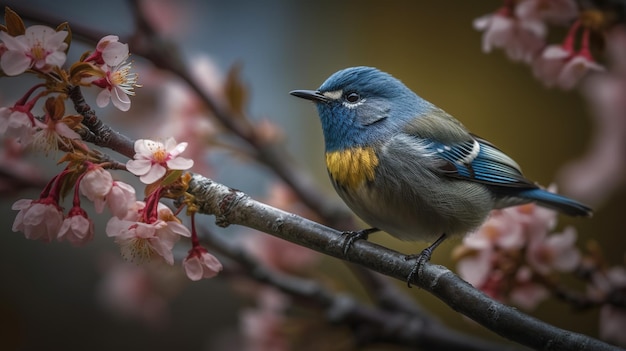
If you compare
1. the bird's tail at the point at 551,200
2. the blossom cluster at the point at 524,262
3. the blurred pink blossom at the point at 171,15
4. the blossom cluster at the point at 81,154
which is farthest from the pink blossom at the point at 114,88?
the blurred pink blossom at the point at 171,15

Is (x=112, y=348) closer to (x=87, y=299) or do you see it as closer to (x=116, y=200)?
(x=87, y=299)

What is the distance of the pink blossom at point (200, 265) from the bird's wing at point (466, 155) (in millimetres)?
503

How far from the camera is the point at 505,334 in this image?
772 millimetres

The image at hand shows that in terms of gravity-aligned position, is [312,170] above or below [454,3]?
below

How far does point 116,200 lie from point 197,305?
140 centimetres

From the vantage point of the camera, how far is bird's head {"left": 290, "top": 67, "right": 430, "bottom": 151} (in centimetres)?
114

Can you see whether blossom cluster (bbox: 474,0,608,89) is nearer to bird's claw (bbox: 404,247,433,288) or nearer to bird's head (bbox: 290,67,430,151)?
bird's head (bbox: 290,67,430,151)

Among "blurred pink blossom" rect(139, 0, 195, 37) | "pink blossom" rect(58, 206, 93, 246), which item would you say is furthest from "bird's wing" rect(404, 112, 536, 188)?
"blurred pink blossom" rect(139, 0, 195, 37)

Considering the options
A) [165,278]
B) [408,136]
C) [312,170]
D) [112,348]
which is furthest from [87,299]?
[408,136]

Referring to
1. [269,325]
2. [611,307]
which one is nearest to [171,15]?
[269,325]

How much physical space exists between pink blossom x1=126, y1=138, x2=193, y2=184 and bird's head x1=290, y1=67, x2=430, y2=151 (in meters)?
0.45

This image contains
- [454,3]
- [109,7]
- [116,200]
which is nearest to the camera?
[116,200]

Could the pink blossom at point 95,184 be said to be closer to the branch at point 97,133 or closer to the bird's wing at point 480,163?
the branch at point 97,133

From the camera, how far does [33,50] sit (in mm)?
629
